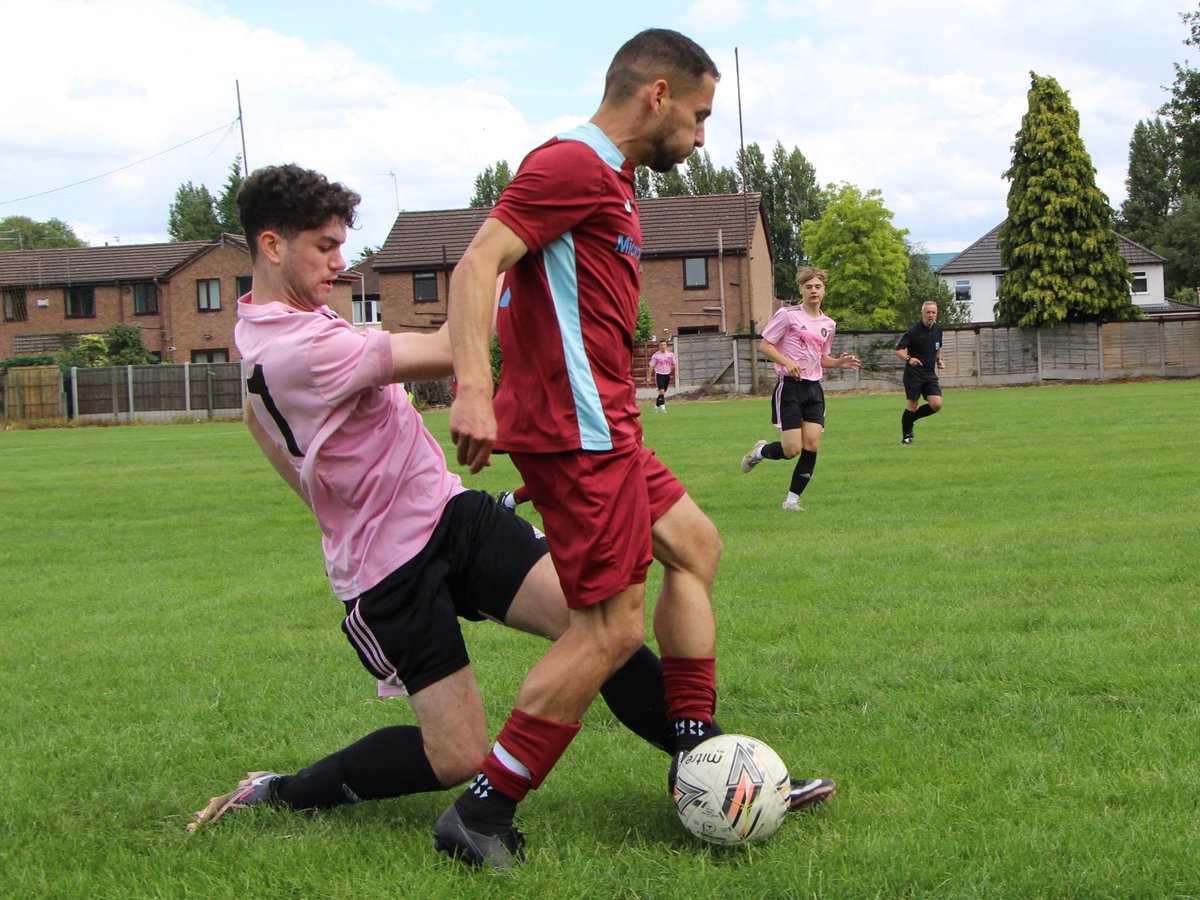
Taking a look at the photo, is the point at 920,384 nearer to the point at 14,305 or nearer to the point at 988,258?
the point at 14,305

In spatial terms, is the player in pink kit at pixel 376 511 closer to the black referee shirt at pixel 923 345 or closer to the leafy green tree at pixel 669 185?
the black referee shirt at pixel 923 345

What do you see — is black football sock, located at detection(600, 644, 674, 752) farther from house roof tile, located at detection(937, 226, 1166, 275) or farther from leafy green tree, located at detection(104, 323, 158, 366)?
house roof tile, located at detection(937, 226, 1166, 275)

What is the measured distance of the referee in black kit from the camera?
18891 mm

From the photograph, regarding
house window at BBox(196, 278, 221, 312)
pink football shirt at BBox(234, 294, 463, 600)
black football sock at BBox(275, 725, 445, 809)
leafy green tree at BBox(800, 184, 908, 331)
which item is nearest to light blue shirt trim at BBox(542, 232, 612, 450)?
pink football shirt at BBox(234, 294, 463, 600)

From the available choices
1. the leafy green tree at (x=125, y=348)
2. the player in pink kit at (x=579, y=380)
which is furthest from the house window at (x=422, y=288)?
the player in pink kit at (x=579, y=380)

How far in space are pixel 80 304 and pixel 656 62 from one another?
64.8 m

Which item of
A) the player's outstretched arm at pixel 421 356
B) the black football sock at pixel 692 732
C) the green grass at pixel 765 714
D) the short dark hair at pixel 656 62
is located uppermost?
the short dark hair at pixel 656 62

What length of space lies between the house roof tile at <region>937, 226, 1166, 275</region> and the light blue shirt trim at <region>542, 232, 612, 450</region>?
79.4 m

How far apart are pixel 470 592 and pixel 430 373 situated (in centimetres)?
75

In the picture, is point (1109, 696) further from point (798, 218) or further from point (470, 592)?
point (798, 218)

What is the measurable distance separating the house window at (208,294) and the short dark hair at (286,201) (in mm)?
58790

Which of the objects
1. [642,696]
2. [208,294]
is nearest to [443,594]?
[642,696]

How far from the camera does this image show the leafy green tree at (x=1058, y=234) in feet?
140

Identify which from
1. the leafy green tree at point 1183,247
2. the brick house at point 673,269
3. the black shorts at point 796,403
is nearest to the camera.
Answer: the black shorts at point 796,403
